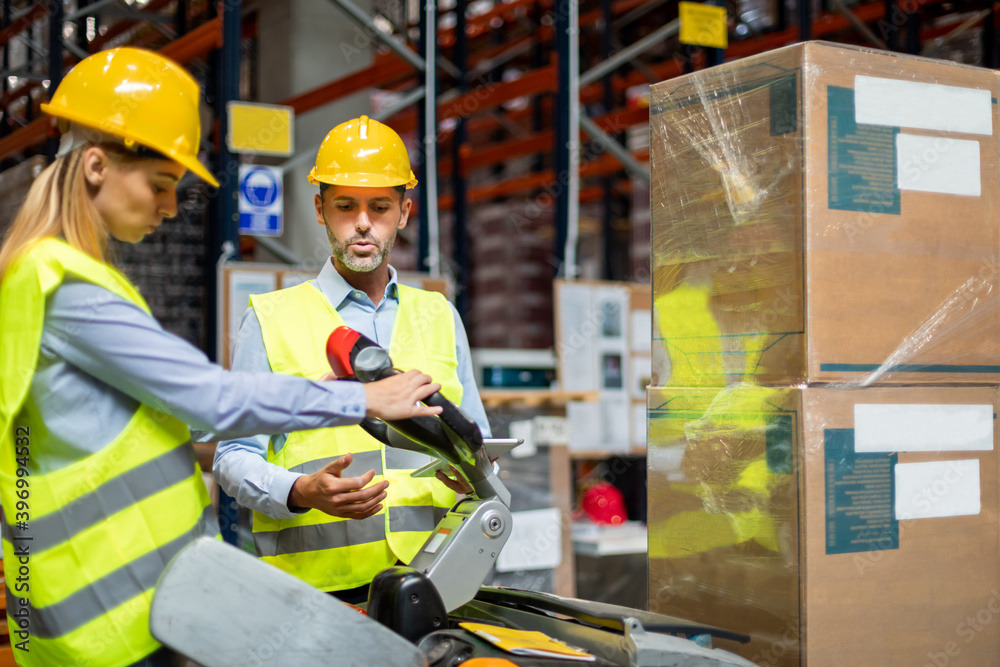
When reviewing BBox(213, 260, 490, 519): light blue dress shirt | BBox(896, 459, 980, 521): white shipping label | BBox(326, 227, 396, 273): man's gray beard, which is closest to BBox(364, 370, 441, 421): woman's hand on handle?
BBox(213, 260, 490, 519): light blue dress shirt

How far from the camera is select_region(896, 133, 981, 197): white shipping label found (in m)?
1.98

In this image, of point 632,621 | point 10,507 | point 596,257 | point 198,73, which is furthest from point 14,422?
point 596,257

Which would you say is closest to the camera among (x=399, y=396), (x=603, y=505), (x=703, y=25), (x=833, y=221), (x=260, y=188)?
(x=399, y=396)

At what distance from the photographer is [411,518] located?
2.12 m

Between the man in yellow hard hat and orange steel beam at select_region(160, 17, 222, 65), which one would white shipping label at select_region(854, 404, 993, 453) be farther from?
orange steel beam at select_region(160, 17, 222, 65)

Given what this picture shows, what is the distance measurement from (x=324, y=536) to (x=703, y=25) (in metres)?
4.31

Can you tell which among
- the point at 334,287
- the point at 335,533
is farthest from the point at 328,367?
the point at 335,533

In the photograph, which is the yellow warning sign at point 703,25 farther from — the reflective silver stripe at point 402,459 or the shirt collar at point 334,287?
the reflective silver stripe at point 402,459

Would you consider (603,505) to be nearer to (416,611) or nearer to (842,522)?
(842,522)

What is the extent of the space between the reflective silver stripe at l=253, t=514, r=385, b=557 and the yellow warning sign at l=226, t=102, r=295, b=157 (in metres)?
2.61

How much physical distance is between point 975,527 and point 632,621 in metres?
0.88

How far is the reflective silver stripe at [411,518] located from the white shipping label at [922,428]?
92 centimetres

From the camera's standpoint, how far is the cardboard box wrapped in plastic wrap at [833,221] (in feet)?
6.19

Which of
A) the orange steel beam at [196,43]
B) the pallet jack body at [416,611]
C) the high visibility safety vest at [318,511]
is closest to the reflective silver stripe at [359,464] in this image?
the high visibility safety vest at [318,511]
